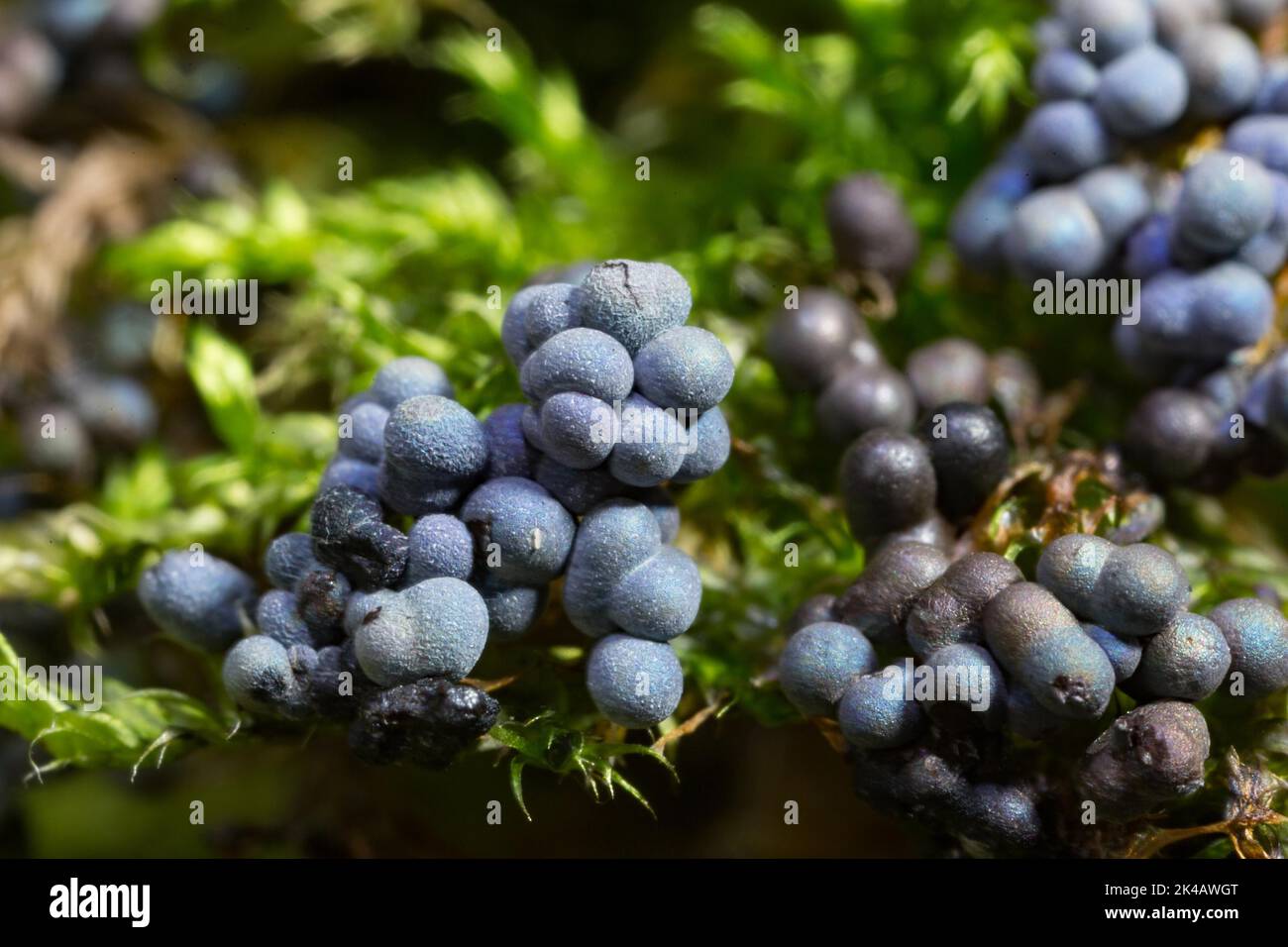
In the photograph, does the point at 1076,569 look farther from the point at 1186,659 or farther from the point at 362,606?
the point at 362,606

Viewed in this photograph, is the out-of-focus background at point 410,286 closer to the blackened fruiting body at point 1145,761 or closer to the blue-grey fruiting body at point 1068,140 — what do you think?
the blue-grey fruiting body at point 1068,140

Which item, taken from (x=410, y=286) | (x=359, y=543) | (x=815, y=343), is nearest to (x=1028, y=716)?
(x=815, y=343)

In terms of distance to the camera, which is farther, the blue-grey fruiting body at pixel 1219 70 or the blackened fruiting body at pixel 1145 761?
the blue-grey fruiting body at pixel 1219 70

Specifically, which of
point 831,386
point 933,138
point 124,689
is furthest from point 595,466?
point 933,138

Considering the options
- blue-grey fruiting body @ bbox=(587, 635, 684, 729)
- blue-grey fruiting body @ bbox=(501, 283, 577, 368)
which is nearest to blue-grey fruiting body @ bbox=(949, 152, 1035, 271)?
blue-grey fruiting body @ bbox=(501, 283, 577, 368)

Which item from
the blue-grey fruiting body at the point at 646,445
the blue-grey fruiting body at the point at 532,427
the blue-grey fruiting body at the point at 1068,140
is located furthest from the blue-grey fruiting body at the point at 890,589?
the blue-grey fruiting body at the point at 1068,140

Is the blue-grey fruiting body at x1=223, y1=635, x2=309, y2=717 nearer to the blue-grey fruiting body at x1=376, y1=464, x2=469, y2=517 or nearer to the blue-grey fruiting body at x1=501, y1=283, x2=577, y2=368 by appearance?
the blue-grey fruiting body at x1=376, y1=464, x2=469, y2=517

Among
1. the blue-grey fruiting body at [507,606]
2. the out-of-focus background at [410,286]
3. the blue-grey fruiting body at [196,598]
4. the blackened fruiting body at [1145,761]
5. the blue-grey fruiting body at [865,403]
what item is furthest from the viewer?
the out-of-focus background at [410,286]
